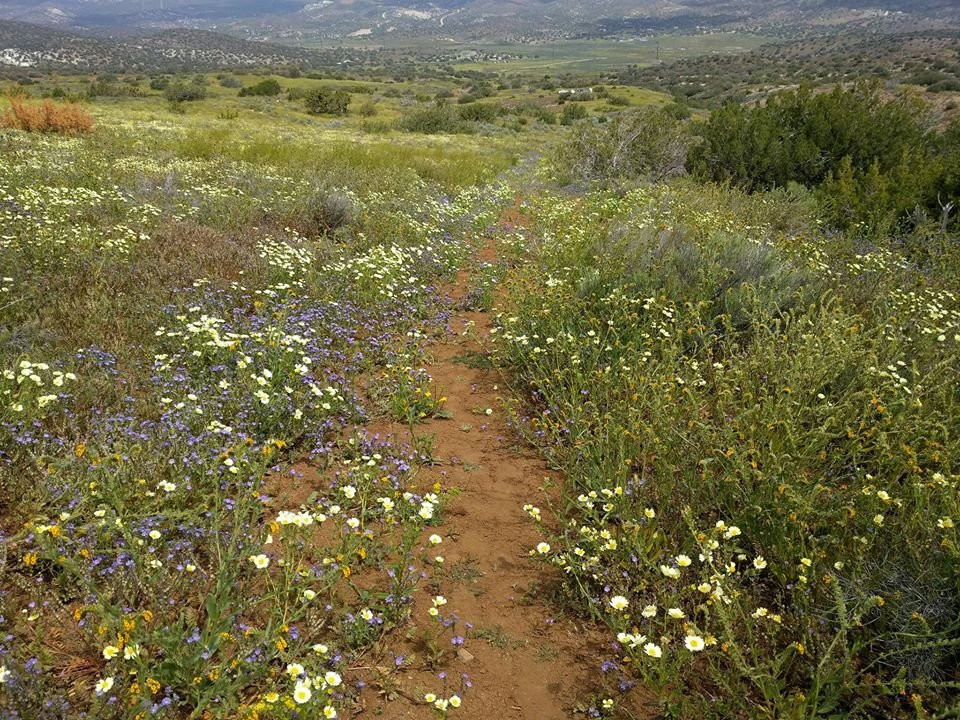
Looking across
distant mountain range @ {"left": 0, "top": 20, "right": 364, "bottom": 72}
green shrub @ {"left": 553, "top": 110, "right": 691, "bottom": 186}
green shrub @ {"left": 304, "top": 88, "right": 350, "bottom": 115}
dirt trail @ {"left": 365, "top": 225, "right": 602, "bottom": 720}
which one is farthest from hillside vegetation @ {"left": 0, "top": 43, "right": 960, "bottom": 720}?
distant mountain range @ {"left": 0, "top": 20, "right": 364, "bottom": 72}

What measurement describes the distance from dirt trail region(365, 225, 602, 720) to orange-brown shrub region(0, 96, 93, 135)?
17895 mm

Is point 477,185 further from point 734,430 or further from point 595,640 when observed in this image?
point 595,640

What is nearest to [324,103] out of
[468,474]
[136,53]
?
[468,474]

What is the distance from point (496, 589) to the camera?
315 cm

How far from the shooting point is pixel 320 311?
5871mm

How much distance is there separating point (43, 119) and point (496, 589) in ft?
66.4

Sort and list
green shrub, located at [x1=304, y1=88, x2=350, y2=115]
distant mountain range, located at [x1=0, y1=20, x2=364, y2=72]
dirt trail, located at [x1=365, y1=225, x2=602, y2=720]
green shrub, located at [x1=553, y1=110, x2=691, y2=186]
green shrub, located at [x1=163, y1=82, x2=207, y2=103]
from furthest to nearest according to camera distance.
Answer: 1. distant mountain range, located at [x1=0, y1=20, x2=364, y2=72]
2. green shrub, located at [x1=163, y1=82, x2=207, y2=103]
3. green shrub, located at [x1=304, y1=88, x2=350, y2=115]
4. green shrub, located at [x1=553, y1=110, x2=691, y2=186]
5. dirt trail, located at [x1=365, y1=225, x2=602, y2=720]

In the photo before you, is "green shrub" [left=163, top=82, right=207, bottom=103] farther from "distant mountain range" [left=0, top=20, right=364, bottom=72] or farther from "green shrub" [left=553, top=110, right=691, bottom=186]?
"distant mountain range" [left=0, top=20, right=364, bottom=72]

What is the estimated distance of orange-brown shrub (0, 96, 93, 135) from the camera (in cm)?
1636

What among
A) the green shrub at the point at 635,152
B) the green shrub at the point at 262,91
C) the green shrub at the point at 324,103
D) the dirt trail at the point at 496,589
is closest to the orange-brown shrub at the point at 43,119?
the green shrub at the point at 635,152

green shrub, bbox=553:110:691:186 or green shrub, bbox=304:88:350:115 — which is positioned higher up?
green shrub, bbox=304:88:350:115

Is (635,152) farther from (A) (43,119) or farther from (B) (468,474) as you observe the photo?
(A) (43,119)

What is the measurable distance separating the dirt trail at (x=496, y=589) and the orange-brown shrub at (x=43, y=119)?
17.9m

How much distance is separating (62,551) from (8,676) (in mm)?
724
